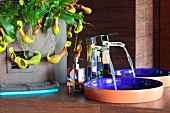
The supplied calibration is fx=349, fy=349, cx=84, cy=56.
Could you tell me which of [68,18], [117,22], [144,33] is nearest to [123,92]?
[68,18]

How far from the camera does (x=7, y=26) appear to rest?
138 cm

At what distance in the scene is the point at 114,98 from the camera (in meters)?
1.22

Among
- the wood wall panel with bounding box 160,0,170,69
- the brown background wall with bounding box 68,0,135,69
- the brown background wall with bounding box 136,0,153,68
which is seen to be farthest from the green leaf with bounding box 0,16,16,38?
the wood wall panel with bounding box 160,0,170,69

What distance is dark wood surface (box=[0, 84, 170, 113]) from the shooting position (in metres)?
1.17

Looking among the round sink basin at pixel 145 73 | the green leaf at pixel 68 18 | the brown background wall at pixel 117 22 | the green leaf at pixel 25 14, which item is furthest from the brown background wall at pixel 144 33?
the green leaf at pixel 25 14

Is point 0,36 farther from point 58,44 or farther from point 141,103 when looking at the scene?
point 141,103

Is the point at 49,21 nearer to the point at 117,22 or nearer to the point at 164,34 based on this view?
the point at 117,22

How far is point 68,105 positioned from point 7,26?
404mm

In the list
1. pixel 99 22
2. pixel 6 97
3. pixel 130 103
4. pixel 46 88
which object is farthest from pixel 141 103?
pixel 99 22

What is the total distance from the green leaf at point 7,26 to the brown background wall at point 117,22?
122cm

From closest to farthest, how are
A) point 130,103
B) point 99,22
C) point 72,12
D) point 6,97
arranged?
1. point 130,103
2. point 6,97
3. point 72,12
4. point 99,22

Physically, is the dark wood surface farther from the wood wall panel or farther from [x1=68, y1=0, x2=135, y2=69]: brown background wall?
the wood wall panel

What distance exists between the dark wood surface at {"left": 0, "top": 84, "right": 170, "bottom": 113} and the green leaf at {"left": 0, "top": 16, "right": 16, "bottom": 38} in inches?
9.9

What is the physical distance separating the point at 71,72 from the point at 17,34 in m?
0.27
